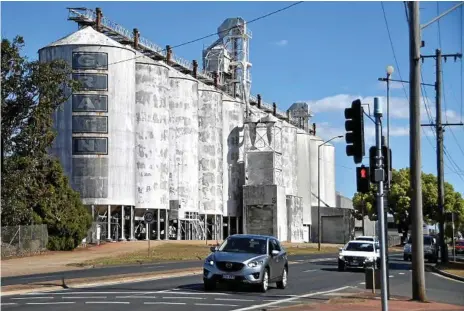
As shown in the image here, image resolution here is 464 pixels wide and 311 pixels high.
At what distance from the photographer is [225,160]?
92438mm

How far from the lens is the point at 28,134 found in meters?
50.2

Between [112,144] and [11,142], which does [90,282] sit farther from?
[112,144]

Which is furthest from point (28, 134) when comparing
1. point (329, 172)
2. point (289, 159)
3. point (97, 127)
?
point (329, 172)

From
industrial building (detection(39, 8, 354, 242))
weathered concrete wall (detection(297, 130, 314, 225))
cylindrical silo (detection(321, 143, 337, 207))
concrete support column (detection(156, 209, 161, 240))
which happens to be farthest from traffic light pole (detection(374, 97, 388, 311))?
cylindrical silo (detection(321, 143, 337, 207))

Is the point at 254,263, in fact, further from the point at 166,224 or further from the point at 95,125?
the point at 166,224

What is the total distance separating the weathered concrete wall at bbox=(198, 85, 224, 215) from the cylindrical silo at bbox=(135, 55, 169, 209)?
10739mm

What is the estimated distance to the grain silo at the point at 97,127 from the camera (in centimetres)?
6869

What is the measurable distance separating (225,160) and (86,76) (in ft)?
89.6

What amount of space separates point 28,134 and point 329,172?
85.7 m

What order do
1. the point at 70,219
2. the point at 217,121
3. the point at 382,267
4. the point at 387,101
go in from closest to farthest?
1. the point at 382,267
2. the point at 387,101
3. the point at 70,219
4. the point at 217,121

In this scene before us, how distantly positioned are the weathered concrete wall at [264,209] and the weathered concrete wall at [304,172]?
21.5 metres

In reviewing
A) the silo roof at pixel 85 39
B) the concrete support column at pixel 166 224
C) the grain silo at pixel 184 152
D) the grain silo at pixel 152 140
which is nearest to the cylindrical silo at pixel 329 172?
the grain silo at pixel 184 152

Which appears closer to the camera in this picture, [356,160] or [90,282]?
[356,160]

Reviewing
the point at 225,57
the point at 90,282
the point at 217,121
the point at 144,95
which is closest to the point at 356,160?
the point at 90,282
